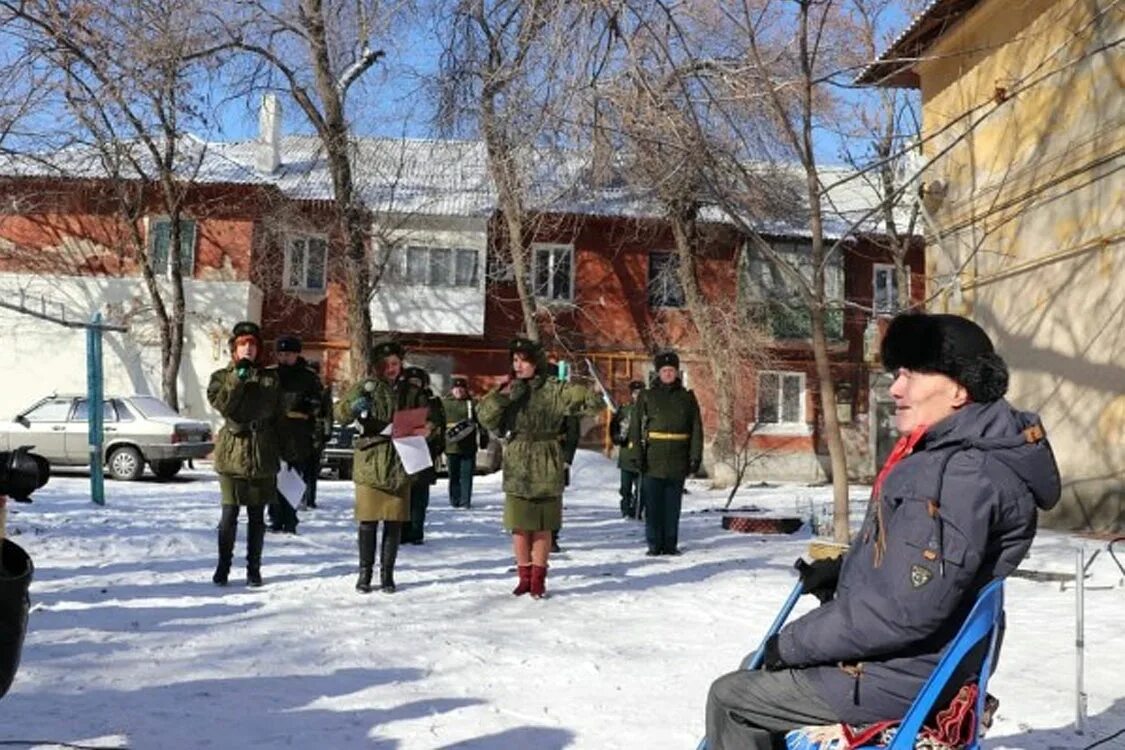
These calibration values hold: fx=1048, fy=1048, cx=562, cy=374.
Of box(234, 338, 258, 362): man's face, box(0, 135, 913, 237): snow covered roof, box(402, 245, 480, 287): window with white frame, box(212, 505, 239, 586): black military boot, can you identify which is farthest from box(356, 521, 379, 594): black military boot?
box(402, 245, 480, 287): window with white frame

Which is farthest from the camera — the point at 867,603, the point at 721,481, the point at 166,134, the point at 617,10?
the point at 721,481

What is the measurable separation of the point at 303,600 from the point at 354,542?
109 inches

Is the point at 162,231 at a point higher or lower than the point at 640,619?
higher

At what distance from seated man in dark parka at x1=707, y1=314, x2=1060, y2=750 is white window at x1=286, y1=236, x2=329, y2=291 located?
25976 millimetres

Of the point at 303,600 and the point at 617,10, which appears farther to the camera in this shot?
the point at 617,10

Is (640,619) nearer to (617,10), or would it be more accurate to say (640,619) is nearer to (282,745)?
(282,745)

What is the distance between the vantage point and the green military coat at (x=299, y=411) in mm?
→ 9016

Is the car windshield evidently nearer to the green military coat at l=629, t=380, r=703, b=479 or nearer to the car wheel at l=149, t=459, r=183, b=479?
the car wheel at l=149, t=459, r=183, b=479

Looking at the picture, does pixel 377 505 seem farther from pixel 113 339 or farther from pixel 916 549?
pixel 113 339

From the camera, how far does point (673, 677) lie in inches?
205

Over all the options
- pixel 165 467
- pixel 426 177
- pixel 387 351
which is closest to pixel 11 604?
pixel 387 351

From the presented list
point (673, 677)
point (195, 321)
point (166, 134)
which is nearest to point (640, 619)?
point (673, 677)

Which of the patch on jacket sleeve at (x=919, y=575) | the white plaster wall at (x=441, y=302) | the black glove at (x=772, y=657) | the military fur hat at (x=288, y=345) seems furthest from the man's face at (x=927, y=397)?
the white plaster wall at (x=441, y=302)

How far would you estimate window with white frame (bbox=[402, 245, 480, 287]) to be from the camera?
90.1 feet
